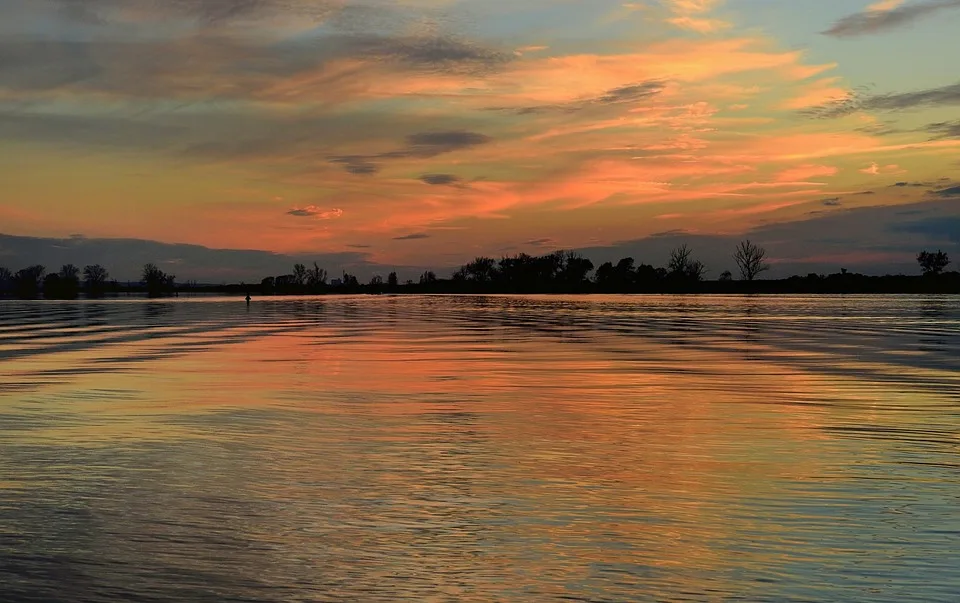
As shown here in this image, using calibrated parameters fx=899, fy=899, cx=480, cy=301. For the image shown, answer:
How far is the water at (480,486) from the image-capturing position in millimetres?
7293

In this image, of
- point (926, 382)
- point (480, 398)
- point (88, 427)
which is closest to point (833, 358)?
point (926, 382)

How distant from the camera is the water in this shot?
287 inches

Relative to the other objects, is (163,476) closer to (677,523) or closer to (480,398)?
(677,523)

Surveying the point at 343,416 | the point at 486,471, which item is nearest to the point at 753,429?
the point at 486,471

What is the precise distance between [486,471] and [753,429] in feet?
18.2

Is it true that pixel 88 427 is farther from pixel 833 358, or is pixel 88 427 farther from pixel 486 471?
pixel 833 358

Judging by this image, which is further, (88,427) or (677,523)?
(88,427)

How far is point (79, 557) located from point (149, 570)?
32.5 inches

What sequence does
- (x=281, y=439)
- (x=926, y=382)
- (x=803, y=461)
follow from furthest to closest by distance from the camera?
(x=926, y=382) < (x=281, y=439) < (x=803, y=461)

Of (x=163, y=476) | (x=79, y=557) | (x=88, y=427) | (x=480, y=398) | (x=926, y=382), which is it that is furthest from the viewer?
(x=926, y=382)

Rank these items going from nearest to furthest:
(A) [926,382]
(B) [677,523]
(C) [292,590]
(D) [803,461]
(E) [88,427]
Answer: (C) [292,590]
(B) [677,523]
(D) [803,461]
(E) [88,427]
(A) [926,382]

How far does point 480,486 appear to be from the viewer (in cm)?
1062

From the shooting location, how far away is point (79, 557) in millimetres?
7820

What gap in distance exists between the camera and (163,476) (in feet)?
36.7
